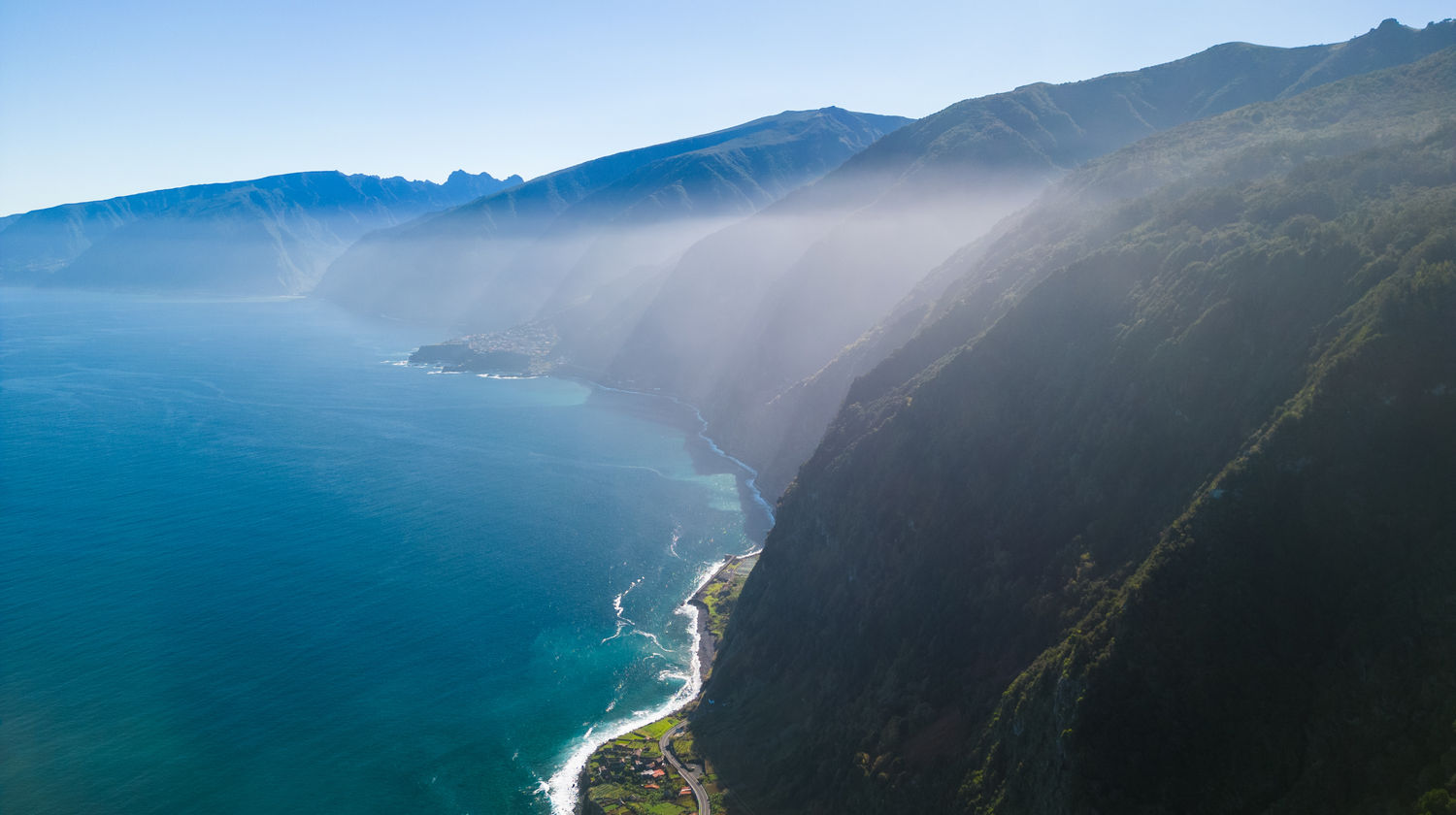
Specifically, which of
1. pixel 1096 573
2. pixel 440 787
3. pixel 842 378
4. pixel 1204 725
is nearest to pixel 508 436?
pixel 842 378

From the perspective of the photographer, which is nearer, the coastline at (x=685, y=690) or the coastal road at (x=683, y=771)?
the coastal road at (x=683, y=771)

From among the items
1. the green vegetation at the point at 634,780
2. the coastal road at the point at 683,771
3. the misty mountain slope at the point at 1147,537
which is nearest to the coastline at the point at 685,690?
the green vegetation at the point at 634,780

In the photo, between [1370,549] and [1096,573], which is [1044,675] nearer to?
[1096,573]

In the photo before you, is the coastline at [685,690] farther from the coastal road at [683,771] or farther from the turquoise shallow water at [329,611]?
the coastal road at [683,771]

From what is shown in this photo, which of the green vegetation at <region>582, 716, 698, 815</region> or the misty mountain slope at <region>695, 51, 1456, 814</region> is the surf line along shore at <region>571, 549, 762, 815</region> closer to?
the green vegetation at <region>582, 716, 698, 815</region>

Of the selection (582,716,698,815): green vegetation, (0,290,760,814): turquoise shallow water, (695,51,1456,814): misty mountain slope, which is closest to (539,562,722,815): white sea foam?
(0,290,760,814): turquoise shallow water

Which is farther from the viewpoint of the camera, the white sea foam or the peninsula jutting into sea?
the white sea foam
